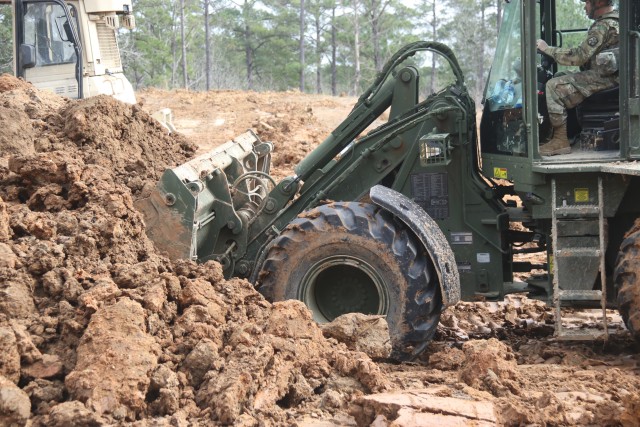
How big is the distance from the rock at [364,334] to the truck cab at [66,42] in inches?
340

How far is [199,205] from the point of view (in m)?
7.09

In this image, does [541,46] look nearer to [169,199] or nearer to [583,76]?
[583,76]

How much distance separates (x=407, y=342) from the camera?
21.3ft

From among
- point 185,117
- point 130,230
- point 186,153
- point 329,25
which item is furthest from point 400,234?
point 329,25

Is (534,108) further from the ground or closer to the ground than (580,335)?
further from the ground

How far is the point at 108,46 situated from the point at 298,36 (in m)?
28.1

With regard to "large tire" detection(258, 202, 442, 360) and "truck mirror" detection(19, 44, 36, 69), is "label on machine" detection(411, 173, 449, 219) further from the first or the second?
"truck mirror" detection(19, 44, 36, 69)

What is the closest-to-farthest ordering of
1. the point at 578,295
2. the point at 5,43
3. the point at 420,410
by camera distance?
the point at 420,410 → the point at 578,295 → the point at 5,43

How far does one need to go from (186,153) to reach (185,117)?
510 inches

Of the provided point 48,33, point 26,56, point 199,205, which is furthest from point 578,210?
point 48,33

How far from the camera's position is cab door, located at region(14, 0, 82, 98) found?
44.1ft

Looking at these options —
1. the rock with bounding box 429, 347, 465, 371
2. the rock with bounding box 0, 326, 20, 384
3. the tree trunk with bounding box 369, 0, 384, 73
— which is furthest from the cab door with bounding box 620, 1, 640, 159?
the tree trunk with bounding box 369, 0, 384, 73

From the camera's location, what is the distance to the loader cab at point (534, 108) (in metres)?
6.12

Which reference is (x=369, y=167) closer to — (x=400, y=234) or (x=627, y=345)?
(x=400, y=234)
